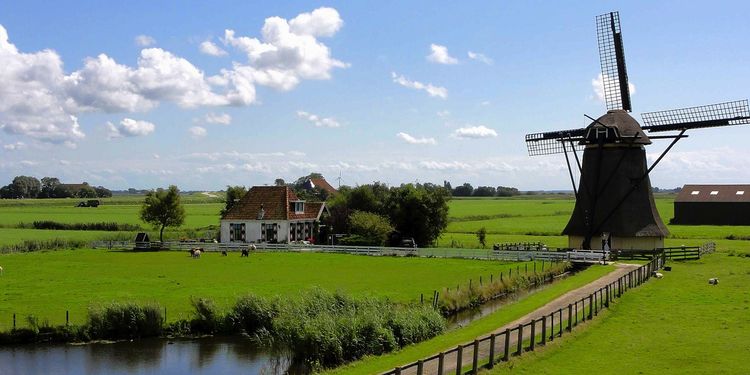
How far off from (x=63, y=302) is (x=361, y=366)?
1639 cm

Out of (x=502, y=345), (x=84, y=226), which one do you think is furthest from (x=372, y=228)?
(x=84, y=226)

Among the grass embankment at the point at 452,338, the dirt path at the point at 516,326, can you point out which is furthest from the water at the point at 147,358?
the dirt path at the point at 516,326

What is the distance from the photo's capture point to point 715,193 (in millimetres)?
88938

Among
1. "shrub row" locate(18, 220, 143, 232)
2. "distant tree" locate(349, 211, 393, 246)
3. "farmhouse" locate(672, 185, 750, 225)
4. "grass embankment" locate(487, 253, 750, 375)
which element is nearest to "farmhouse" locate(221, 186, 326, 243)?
"distant tree" locate(349, 211, 393, 246)

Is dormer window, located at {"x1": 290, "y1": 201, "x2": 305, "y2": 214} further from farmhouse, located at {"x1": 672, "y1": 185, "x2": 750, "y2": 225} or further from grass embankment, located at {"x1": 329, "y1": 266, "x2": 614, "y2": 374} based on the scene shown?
farmhouse, located at {"x1": 672, "y1": 185, "x2": 750, "y2": 225}

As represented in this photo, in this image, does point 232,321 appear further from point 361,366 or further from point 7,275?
point 7,275

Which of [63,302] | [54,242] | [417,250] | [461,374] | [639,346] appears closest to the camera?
[461,374]

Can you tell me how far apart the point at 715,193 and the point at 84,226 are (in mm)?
77476

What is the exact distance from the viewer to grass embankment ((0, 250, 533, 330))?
2964 centimetres

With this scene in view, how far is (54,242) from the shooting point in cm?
6125

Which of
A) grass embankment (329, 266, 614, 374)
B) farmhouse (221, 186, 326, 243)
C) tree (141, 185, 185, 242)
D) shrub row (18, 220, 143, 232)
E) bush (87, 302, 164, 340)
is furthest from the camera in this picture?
shrub row (18, 220, 143, 232)

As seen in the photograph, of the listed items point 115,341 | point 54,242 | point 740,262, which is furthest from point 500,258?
point 54,242

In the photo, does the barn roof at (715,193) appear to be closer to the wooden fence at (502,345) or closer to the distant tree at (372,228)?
the distant tree at (372,228)

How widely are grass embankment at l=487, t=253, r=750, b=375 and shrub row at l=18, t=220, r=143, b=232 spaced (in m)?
64.5
